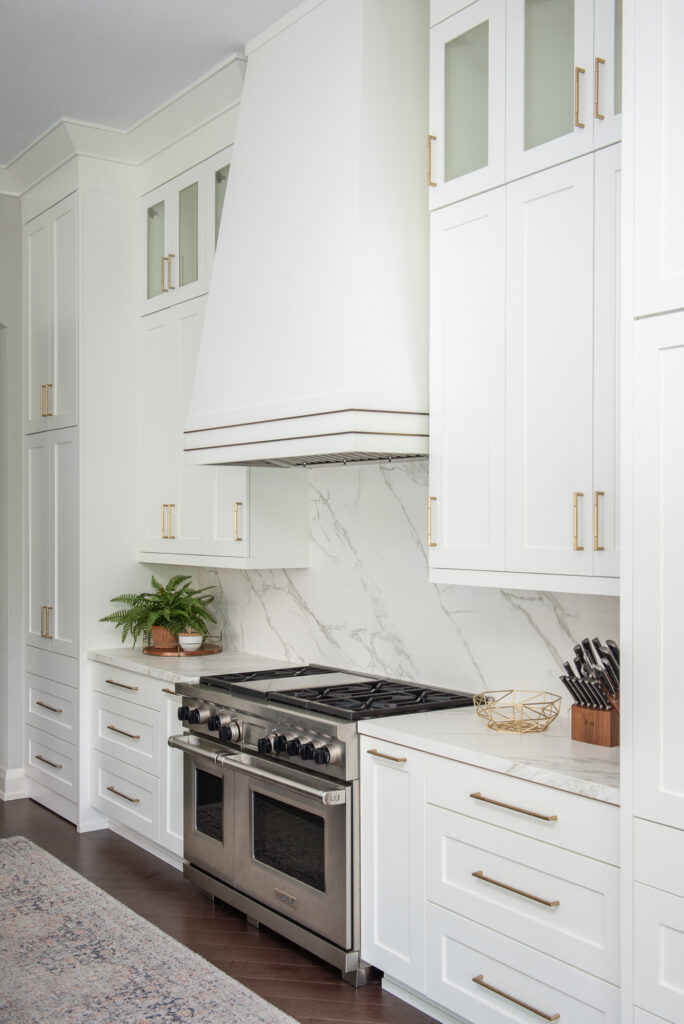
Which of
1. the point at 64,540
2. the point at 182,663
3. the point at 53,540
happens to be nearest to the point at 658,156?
the point at 182,663

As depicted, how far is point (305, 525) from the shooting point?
418 cm

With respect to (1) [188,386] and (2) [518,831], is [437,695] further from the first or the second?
(1) [188,386]

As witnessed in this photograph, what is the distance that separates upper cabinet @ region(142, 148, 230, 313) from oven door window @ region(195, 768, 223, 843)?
202 centimetres

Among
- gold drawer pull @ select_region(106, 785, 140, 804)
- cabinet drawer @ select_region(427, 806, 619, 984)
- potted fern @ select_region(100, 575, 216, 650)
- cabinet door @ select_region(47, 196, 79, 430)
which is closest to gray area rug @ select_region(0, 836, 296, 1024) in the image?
gold drawer pull @ select_region(106, 785, 140, 804)

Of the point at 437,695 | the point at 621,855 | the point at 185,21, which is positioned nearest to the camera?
the point at 621,855

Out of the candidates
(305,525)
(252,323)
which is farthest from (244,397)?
(305,525)

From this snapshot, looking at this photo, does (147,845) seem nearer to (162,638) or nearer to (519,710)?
(162,638)

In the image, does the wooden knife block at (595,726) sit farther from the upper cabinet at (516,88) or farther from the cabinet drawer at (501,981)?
the upper cabinet at (516,88)

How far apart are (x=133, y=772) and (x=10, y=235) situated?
286cm

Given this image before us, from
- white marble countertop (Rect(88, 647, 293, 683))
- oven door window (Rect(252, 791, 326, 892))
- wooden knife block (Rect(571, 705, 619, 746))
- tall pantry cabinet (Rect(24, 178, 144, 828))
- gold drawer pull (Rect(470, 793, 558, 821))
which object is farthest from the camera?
tall pantry cabinet (Rect(24, 178, 144, 828))

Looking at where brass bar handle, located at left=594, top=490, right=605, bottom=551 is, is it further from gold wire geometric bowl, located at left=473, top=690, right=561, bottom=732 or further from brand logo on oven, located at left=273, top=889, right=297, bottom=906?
brand logo on oven, located at left=273, top=889, right=297, bottom=906

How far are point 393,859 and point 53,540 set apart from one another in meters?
2.72

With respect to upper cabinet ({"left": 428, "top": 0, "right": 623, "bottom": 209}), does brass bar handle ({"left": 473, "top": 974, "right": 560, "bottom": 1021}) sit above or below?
below

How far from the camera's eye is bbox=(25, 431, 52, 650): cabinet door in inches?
196
